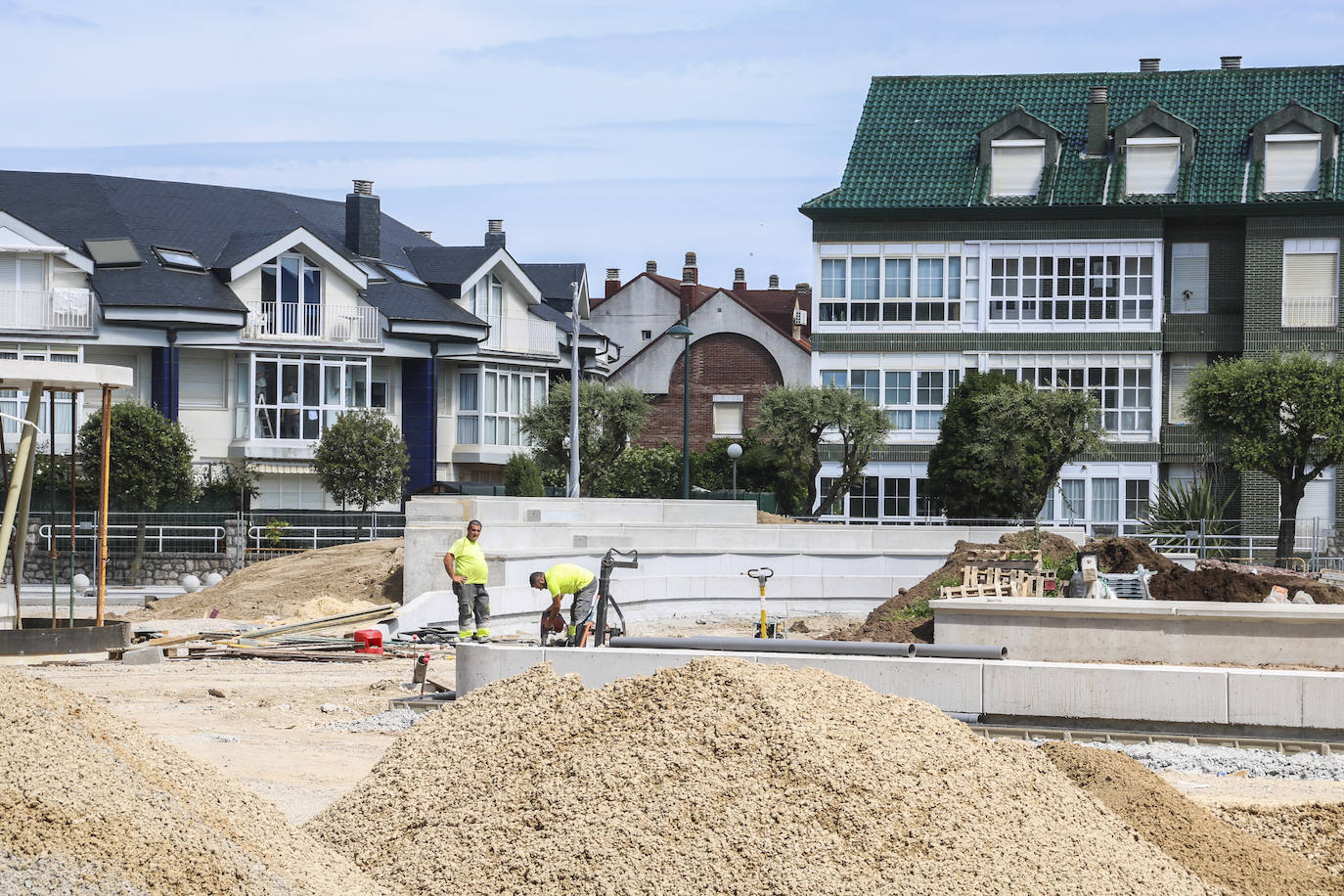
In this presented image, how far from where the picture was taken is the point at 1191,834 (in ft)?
26.8

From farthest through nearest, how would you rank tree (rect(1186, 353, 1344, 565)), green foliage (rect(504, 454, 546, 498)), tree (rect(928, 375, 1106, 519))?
1. green foliage (rect(504, 454, 546, 498))
2. tree (rect(928, 375, 1106, 519))
3. tree (rect(1186, 353, 1344, 565))

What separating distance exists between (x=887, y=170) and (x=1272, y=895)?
123ft

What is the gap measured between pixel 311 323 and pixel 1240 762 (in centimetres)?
3568

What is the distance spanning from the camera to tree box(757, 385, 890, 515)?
39.5 metres

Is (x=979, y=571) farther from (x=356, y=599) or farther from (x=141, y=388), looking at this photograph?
(x=141, y=388)

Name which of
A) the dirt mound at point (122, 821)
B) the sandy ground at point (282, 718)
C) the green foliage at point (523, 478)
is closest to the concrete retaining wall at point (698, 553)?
the sandy ground at point (282, 718)

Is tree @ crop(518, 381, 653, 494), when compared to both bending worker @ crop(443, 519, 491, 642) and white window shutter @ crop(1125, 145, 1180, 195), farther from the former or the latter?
bending worker @ crop(443, 519, 491, 642)

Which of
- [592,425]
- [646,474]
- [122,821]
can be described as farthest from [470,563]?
[646,474]

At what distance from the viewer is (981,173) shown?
43.0 metres

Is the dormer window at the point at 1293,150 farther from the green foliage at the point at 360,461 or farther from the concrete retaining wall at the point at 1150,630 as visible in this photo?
the concrete retaining wall at the point at 1150,630

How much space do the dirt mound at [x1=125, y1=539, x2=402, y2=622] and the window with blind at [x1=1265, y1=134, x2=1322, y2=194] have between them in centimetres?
2685

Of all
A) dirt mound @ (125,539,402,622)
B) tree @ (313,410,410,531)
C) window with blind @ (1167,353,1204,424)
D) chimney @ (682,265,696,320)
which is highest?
chimney @ (682,265,696,320)

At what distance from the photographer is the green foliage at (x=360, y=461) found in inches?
1533

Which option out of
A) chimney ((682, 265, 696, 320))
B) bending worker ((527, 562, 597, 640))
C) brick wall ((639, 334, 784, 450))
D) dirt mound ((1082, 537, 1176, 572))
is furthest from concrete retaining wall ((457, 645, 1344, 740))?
chimney ((682, 265, 696, 320))
